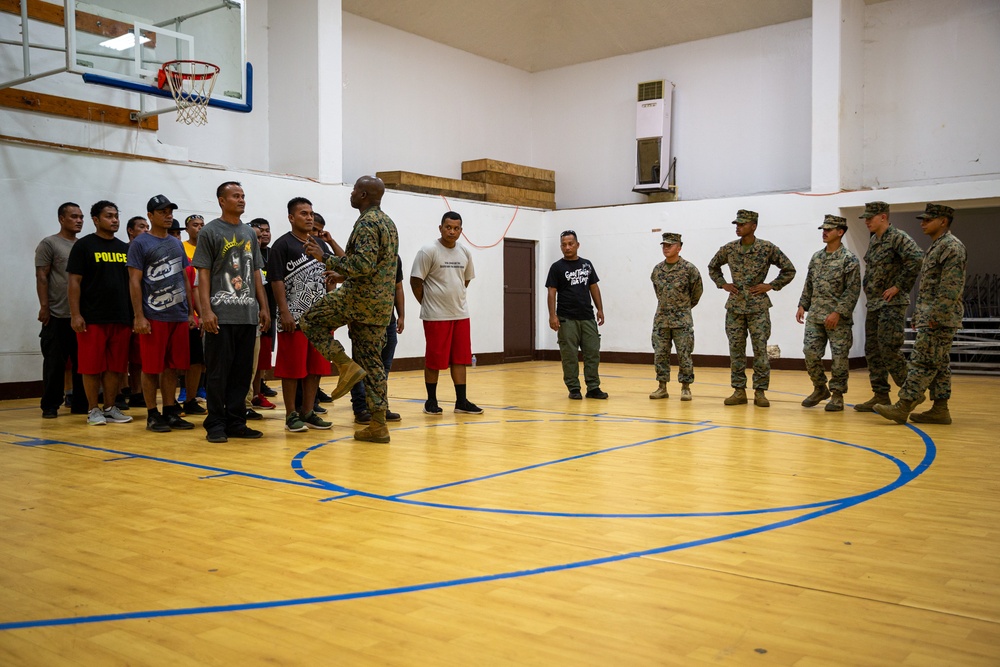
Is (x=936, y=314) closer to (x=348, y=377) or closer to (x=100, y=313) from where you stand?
(x=348, y=377)

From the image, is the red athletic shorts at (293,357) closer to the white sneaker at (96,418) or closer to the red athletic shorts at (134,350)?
the white sneaker at (96,418)

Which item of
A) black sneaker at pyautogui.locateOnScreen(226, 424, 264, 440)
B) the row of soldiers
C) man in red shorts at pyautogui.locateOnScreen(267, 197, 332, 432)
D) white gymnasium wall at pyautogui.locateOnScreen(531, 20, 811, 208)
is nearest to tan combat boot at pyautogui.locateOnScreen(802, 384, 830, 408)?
the row of soldiers

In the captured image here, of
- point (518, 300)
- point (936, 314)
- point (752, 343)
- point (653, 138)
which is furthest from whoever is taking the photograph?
point (518, 300)

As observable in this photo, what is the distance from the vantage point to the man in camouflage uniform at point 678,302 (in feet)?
28.7

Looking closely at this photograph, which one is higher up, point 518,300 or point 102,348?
point 518,300

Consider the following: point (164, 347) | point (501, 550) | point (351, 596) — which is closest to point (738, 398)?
point (164, 347)

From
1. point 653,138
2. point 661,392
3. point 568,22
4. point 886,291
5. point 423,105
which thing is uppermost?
point 568,22

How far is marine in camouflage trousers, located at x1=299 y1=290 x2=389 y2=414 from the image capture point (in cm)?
561

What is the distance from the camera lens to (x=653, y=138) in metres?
15.3

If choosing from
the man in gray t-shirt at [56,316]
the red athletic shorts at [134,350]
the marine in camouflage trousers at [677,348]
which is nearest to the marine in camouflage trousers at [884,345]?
the marine in camouflage trousers at [677,348]

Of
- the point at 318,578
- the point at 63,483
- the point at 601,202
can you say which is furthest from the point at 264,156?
the point at 318,578

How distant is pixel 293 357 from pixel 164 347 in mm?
1105

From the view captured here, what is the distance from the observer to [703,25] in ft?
49.0

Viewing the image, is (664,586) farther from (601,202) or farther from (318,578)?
(601,202)
